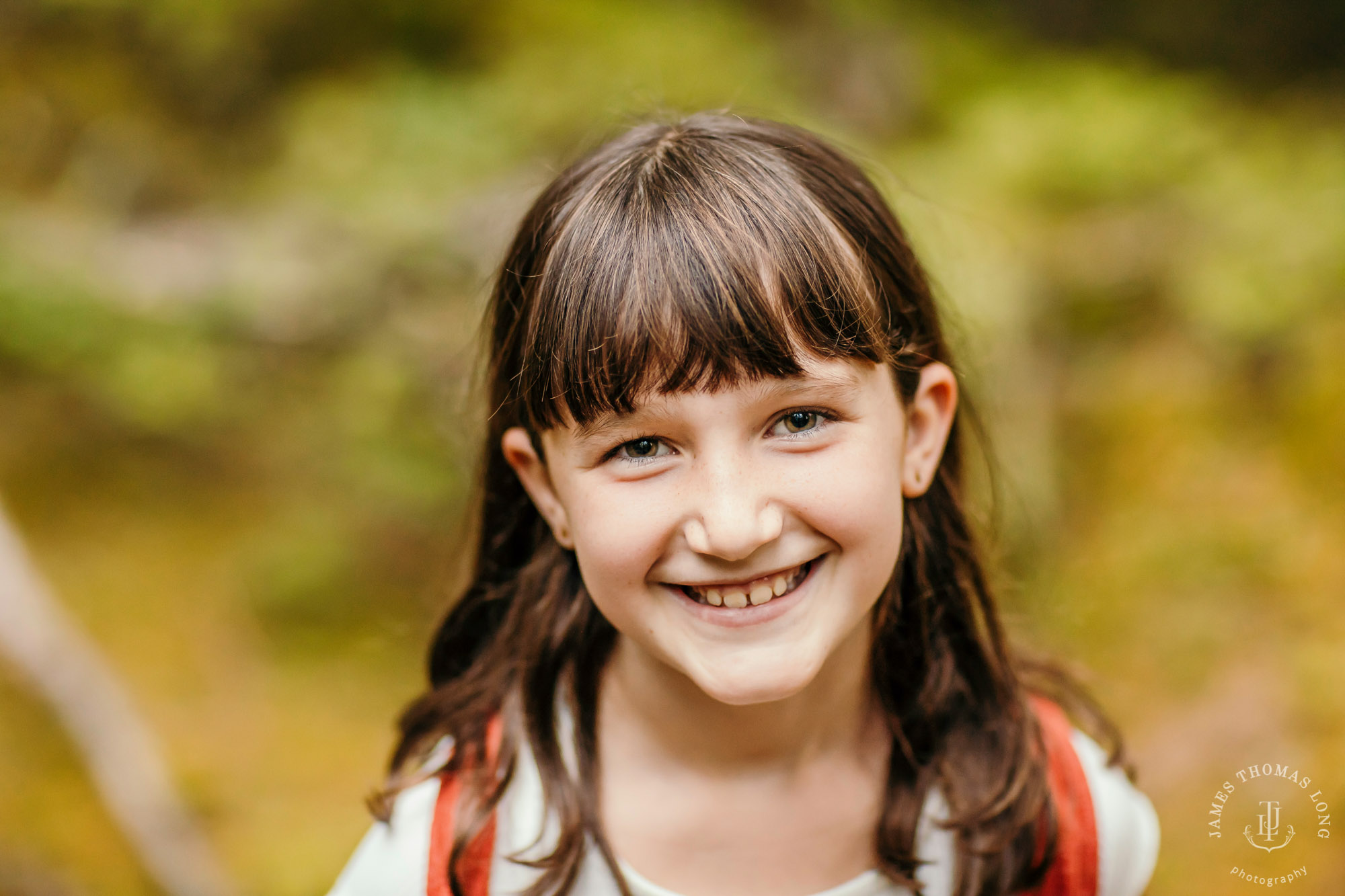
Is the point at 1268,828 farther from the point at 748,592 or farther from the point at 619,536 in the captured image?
the point at 619,536

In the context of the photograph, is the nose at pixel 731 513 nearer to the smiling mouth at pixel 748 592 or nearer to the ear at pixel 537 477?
the smiling mouth at pixel 748 592

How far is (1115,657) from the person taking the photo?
2406 mm

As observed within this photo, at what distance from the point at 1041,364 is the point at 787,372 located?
7.02 feet

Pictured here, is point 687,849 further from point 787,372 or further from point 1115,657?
point 1115,657

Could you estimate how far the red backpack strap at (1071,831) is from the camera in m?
1.31

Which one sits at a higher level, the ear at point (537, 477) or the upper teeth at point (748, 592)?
the ear at point (537, 477)

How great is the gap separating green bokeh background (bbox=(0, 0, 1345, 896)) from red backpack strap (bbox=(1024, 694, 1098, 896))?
0.82 metres

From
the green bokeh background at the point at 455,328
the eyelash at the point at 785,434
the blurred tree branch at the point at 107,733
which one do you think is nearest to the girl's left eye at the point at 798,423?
the eyelash at the point at 785,434

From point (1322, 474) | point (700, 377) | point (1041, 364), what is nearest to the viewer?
point (700, 377)

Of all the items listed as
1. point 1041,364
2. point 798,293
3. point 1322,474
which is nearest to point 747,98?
point 1041,364

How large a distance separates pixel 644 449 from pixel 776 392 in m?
0.15

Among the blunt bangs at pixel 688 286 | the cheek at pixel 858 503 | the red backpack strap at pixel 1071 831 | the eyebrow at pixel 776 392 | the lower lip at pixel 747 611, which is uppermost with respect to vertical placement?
the blunt bangs at pixel 688 286
